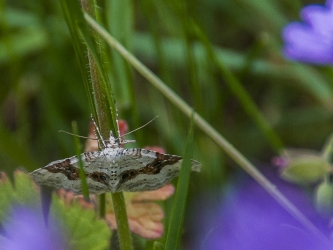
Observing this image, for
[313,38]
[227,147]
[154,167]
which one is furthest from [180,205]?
[313,38]

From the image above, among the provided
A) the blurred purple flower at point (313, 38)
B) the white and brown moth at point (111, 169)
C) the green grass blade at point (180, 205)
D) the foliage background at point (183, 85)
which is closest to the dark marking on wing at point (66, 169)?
the white and brown moth at point (111, 169)

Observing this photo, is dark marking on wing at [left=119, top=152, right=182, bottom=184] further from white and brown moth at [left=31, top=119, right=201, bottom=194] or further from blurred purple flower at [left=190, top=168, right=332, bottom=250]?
blurred purple flower at [left=190, top=168, right=332, bottom=250]

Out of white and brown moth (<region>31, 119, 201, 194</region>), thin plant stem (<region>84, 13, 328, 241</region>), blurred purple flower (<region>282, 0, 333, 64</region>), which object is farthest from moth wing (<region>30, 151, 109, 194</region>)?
blurred purple flower (<region>282, 0, 333, 64</region>)

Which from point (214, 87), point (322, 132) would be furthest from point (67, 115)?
point (322, 132)

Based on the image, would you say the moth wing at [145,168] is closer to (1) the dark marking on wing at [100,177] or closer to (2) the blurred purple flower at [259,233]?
(1) the dark marking on wing at [100,177]

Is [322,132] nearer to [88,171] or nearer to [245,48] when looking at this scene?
[245,48]

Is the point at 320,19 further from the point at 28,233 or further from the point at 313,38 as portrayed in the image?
the point at 28,233

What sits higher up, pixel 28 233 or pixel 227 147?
pixel 28 233

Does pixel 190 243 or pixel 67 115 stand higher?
pixel 67 115
